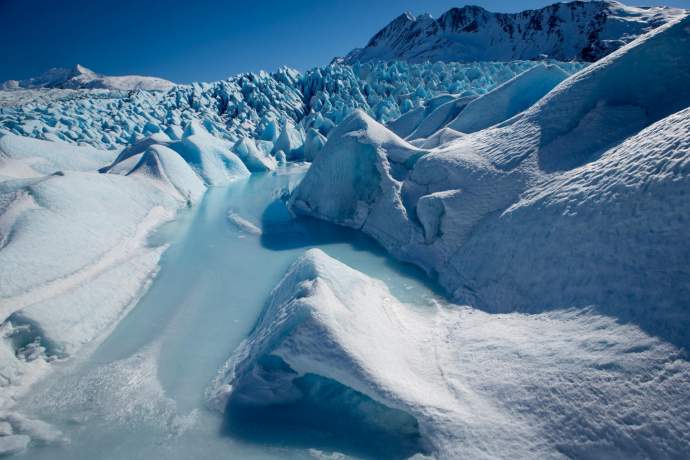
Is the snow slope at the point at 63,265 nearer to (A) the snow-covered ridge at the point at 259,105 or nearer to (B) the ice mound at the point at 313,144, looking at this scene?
(B) the ice mound at the point at 313,144

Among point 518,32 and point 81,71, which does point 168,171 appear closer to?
point 518,32

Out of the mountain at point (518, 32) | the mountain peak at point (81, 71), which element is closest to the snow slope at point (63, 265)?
the mountain at point (518, 32)

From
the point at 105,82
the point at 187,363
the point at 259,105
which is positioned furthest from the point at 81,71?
the point at 187,363

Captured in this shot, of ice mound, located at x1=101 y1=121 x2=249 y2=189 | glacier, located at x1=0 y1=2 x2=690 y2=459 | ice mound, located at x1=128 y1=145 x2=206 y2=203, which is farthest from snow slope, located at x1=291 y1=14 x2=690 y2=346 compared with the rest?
ice mound, located at x1=101 y1=121 x2=249 y2=189

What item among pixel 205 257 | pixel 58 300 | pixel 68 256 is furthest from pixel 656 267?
pixel 68 256

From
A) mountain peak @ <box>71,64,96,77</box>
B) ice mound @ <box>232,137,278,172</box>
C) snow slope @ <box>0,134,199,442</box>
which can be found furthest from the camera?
mountain peak @ <box>71,64,96,77</box>

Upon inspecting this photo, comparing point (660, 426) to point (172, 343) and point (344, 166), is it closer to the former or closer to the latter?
point (172, 343)

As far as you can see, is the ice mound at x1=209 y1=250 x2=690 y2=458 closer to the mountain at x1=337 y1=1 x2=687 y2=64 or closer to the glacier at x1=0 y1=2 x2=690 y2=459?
the glacier at x1=0 y1=2 x2=690 y2=459
